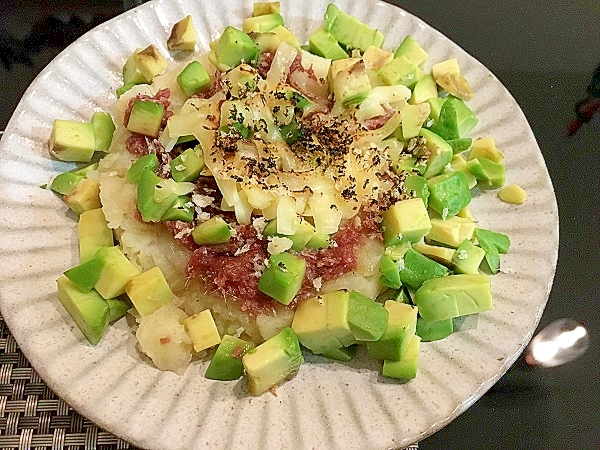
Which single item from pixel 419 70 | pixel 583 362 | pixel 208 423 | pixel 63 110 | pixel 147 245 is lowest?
pixel 583 362

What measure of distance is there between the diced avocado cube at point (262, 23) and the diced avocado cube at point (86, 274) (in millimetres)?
1096

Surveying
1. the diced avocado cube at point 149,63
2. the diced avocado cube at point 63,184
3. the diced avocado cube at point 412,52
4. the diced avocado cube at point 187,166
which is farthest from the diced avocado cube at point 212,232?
the diced avocado cube at point 412,52

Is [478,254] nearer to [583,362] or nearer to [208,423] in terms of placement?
[583,362]

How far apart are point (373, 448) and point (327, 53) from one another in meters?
1.36

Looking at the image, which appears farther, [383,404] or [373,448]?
[383,404]

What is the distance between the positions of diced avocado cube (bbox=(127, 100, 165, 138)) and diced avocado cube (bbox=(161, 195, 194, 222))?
0.28m

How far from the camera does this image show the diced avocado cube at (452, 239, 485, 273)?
1.81m

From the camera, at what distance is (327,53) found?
2221 mm

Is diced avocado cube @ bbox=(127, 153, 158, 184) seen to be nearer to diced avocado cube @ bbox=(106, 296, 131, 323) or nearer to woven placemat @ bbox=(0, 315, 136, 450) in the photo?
diced avocado cube @ bbox=(106, 296, 131, 323)

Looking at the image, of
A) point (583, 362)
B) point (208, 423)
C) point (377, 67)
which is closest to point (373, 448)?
point (208, 423)

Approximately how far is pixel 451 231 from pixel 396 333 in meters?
0.41

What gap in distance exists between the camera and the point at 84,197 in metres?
1.88

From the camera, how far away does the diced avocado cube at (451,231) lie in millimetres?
1855

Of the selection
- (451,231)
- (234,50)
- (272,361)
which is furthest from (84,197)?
(451,231)
